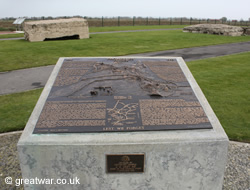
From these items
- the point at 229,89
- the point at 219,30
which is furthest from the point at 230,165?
the point at 219,30

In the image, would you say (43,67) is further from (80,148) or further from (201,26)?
(201,26)

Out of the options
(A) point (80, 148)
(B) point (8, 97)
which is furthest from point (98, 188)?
(B) point (8, 97)

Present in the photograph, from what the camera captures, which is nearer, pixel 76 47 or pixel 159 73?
pixel 159 73

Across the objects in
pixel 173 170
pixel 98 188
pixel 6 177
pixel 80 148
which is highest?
pixel 80 148

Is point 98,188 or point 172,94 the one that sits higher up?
point 172,94

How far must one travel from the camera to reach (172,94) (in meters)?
3.91

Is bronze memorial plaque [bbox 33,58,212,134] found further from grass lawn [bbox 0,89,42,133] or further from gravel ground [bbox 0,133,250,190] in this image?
grass lawn [bbox 0,89,42,133]

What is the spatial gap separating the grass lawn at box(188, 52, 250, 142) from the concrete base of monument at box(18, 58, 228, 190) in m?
2.30

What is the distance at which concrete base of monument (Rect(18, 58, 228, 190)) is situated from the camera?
3.19 meters

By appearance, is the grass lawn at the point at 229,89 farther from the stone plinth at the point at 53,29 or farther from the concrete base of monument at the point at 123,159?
the stone plinth at the point at 53,29

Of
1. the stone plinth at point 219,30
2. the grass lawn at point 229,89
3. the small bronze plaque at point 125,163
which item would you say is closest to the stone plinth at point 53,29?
the grass lawn at point 229,89

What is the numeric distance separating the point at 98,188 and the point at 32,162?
0.96 m

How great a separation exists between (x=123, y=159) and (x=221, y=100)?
15.9 feet

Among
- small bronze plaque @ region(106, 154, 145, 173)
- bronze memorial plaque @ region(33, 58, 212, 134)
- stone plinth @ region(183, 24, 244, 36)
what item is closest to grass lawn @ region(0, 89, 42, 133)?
bronze memorial plaque @ region(33, 58, 212, 134)
